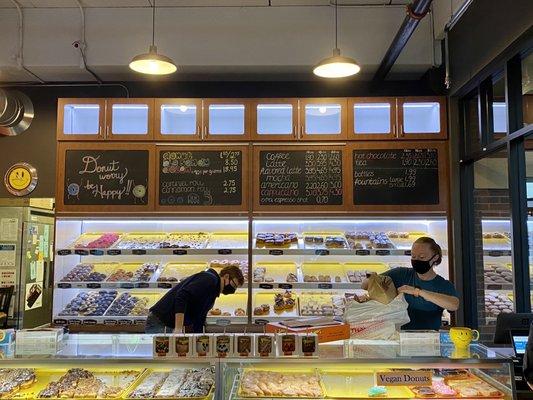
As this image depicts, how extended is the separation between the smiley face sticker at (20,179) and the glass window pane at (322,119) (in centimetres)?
330

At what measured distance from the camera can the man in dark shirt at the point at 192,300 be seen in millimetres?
3822

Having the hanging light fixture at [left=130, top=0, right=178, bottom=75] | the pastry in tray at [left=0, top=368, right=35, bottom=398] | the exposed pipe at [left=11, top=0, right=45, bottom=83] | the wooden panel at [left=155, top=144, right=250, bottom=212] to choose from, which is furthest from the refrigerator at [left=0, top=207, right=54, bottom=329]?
the pastry in tray at [left=0, top=368, right=35, bottom=398]

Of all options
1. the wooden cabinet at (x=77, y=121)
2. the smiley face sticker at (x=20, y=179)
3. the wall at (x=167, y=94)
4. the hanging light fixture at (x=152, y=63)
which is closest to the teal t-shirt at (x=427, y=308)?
the hanging light fixture at (x=152, y=63)

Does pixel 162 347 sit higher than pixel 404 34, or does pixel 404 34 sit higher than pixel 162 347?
pixel 404 34

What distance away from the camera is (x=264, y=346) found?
2443mm

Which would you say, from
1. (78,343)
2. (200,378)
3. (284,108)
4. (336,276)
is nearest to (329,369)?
(200,378)

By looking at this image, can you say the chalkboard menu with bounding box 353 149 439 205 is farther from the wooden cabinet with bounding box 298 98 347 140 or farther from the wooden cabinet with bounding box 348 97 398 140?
the wooden cabinet with bounding box 298 98 347 140

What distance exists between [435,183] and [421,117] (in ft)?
2.56

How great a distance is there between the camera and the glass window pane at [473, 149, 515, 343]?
4.38 meters

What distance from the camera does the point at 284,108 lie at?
536cm

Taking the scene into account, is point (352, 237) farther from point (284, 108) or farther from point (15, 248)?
point (15, 248)

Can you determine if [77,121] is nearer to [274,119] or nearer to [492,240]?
[274,119]

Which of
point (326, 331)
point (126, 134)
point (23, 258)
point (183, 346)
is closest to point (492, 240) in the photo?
point (326, 331)

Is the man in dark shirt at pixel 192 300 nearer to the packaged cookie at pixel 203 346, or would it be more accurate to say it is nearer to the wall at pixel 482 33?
the packaged cookie at pixel 203 346
